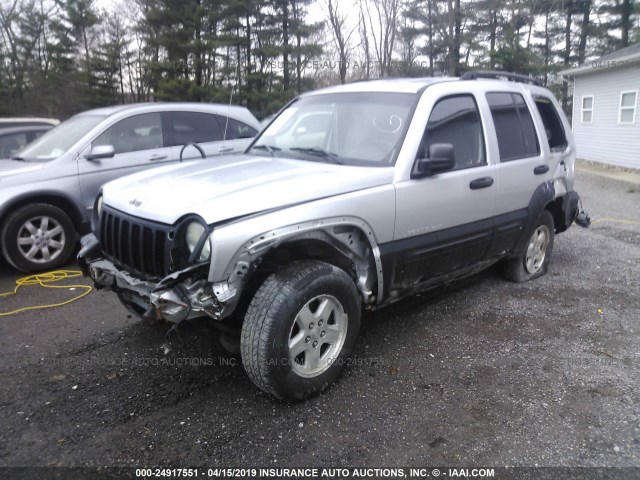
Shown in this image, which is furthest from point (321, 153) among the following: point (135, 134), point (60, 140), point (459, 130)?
point (60, 140)

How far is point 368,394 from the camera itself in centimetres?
323

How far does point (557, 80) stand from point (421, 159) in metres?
28.7

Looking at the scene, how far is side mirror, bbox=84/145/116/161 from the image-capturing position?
18.4 ft

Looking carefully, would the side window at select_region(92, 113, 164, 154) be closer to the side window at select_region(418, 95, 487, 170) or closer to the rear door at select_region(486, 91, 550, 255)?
the side window at select_region(418, 95, 487, 170)

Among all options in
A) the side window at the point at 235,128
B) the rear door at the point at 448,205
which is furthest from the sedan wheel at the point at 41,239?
the rear door at the point at 448,205

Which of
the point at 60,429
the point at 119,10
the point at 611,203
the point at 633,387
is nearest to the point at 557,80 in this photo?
the point at 611,203

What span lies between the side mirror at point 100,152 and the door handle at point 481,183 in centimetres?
395

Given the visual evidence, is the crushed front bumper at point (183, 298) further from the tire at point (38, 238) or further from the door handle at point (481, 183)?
the tire at point (38, 238)

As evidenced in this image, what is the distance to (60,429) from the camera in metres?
2.90

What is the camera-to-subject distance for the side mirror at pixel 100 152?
18.4 ft

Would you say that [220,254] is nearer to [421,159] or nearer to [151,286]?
[151,286]

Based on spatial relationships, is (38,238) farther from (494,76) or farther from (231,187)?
(494,76)

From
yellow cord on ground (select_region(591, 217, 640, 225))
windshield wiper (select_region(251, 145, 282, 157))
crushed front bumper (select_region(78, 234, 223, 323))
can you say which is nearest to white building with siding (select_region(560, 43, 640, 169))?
yellow cord on ground (select_region(591, 217, 640, 225))

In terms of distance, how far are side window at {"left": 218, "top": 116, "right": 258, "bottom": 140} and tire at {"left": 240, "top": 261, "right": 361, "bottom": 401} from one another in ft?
14.8
